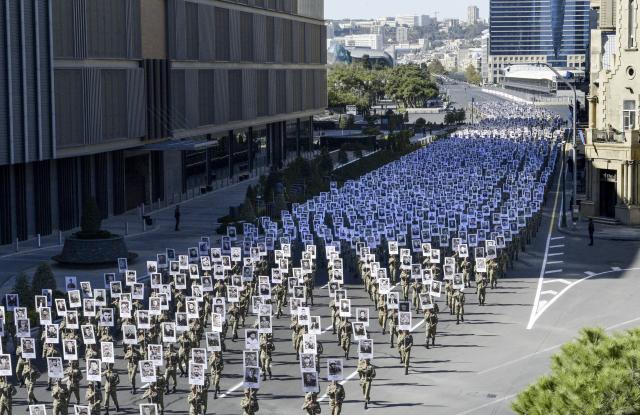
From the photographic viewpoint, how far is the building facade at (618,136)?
205 feet

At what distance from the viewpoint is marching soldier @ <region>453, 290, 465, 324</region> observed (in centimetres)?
3781

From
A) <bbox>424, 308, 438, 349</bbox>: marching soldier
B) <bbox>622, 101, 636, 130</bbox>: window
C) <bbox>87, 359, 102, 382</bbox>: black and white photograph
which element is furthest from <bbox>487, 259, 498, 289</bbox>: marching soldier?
<bbox>622, 101, 636, 130</bbox>: window

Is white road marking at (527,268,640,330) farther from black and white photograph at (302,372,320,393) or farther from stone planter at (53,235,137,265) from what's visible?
stone planter at (53,235,137,265)

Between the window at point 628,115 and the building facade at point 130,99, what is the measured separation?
22.9 meters

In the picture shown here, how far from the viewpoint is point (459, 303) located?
3781cm

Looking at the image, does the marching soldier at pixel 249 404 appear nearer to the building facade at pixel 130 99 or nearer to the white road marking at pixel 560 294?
the white road marking at pixel 560 294

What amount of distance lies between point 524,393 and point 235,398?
13506 millimetres

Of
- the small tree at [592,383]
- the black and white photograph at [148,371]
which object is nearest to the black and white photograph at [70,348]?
the black and white photograph at [148,371]

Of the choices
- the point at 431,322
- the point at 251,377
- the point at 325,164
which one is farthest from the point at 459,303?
the point at 325,164

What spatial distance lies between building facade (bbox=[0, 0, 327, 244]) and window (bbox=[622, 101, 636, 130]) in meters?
22.9

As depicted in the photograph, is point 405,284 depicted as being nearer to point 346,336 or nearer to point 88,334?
point 346,336

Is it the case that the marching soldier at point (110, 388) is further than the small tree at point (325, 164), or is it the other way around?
the small tree at point (325, 164)

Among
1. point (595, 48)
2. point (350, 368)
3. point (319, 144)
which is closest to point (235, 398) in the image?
point (350, 368)

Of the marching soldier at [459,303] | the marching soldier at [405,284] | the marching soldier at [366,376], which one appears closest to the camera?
the marching soldier at [366,376]
